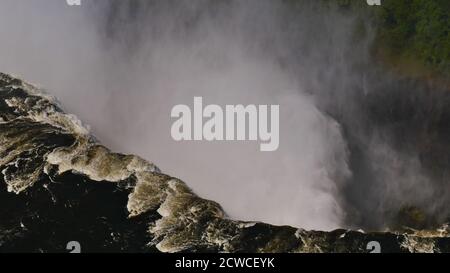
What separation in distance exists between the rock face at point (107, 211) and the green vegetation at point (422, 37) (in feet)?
49.7

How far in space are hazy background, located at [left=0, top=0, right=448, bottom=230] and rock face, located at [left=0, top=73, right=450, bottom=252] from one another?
476 cm

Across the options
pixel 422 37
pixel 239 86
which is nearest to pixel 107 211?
pixel 239 86

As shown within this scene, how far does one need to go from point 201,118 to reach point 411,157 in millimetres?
16987

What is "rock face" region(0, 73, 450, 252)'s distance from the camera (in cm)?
4416

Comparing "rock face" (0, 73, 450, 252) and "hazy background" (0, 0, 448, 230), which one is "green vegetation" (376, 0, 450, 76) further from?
"rock face" (0, 73, 450, 252)

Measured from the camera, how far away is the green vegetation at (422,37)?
57.5 meters

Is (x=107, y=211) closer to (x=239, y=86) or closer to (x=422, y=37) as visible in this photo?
(x=239, y=86)

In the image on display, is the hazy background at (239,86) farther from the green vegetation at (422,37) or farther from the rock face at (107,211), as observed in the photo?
the rock face at (107,211)

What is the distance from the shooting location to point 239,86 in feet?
192

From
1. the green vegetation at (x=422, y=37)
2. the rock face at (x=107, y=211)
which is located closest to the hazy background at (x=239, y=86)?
the green vegetation at (x=422, y=37)

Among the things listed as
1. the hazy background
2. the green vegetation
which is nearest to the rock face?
the hazy background

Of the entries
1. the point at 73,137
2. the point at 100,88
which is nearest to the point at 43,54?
the point at 100,88

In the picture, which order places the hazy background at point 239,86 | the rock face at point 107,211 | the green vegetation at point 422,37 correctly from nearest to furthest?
the rock face at point 107,211 < the hazy background at point 239,86 < the green vegetation at point 422,37

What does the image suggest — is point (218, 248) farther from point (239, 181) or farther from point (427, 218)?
point (427, 218)
